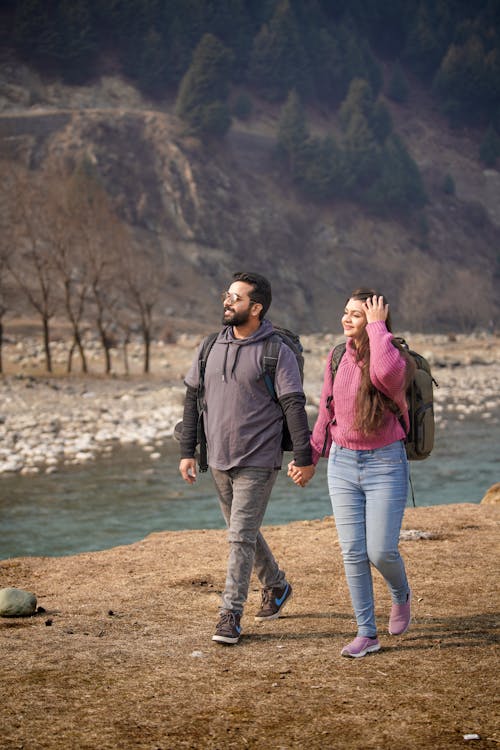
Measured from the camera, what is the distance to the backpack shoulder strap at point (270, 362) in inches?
219

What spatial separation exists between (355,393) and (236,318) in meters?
0.91

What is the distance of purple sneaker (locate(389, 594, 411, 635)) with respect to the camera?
5.59 meters

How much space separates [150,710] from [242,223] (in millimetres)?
75570

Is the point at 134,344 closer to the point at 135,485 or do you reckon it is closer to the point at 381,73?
the point at 135,485

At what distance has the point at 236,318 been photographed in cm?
564

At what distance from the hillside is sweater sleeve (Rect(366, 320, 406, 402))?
5732 centimetres

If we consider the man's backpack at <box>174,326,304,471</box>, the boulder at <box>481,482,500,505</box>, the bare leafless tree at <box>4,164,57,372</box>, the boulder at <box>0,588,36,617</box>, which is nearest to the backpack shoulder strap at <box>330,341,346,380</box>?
the man's backpack at <box>174,326,304,471</box>

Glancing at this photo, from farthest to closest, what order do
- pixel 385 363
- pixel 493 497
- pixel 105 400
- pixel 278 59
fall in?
pixel 278 59 → pixel 105 400 → pixel 493 497 → pixel 385 363

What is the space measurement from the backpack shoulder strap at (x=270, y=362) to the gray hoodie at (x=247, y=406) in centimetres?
2

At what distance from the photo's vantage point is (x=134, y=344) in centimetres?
4800

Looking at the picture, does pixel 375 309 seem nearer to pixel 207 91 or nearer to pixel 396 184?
pixel 207 91

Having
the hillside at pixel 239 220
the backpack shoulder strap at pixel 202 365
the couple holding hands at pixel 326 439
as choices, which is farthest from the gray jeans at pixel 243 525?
the hillside at pixel 239 220

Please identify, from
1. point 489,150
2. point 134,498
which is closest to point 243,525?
point 134,498

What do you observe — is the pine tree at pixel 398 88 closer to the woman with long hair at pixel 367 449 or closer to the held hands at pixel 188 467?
the held hands at pixel 188 467
